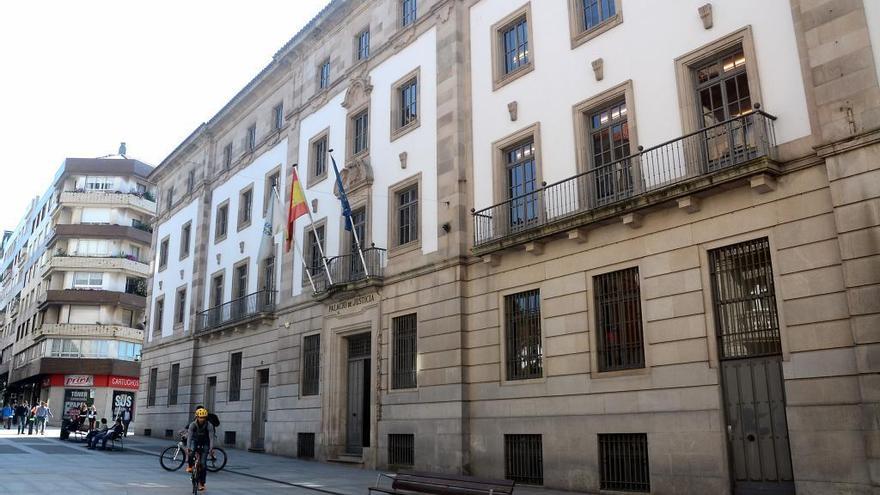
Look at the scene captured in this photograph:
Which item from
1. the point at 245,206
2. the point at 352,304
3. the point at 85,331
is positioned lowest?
the point at 352,304

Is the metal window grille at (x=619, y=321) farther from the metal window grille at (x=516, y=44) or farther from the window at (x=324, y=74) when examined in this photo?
the window at (x=324, y=74)

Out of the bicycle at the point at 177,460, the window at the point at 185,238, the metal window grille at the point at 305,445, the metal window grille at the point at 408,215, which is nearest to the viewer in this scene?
the bicycle at the point at 177,460

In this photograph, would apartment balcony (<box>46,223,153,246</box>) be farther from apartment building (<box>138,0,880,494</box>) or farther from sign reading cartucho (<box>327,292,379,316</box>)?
sign reading cartucho (<box>327,292,379,316</box>)

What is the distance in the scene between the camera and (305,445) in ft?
83.1

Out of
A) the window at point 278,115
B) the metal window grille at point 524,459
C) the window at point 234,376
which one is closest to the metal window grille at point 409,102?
the window at point 278,115

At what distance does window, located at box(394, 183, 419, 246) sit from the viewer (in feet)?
72.4

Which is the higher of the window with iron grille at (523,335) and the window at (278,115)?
the window at (278,115)

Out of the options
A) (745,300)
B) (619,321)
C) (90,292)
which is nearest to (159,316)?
(90,292)

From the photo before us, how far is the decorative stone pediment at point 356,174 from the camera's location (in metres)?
24.2

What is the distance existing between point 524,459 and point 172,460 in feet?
32.1

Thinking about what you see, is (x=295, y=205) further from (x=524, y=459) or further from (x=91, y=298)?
(x=91, y=298)

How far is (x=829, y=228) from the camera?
1258 centimetres

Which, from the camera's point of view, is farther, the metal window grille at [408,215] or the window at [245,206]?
the window at [245,206]

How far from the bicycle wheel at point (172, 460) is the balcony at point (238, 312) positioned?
8107mm
